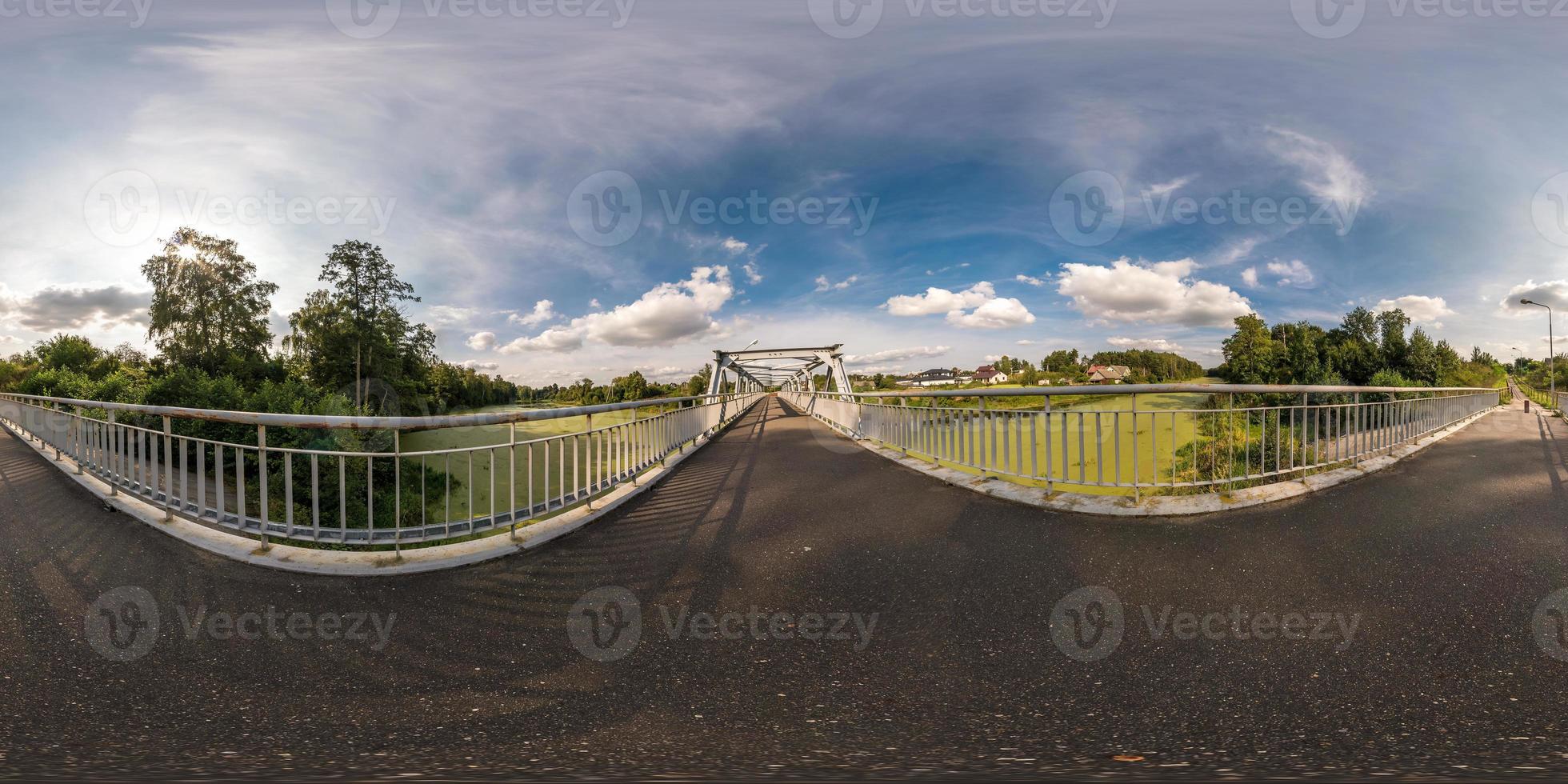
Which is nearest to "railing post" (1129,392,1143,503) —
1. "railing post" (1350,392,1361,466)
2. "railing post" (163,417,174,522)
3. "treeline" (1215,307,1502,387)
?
"railing post" (1350,392,1361,466)

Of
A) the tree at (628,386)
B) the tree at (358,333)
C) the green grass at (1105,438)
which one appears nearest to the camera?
the green grass at (1105,438)

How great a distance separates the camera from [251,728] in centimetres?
231

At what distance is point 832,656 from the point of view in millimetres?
2748

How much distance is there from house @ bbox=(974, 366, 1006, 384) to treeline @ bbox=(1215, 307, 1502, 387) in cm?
2487

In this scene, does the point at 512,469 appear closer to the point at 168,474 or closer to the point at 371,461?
the point at 371,461

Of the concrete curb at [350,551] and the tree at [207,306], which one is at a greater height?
the tree at [207,306]

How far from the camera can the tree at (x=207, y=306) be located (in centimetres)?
3684

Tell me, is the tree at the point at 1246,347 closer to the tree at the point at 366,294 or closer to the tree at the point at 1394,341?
the tree at the point at 1394,341

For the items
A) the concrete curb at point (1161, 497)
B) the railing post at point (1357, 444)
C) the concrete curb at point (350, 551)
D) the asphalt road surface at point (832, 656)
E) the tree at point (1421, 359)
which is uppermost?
the tree at point (1421, 359)

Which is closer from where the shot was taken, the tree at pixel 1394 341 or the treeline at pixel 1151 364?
the tree at pixel 1394 341

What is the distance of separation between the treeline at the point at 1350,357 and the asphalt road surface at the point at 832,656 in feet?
124

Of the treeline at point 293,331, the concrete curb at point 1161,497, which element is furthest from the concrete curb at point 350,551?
the treeline at point 293,331

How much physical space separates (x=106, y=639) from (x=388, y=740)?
73.5 inches

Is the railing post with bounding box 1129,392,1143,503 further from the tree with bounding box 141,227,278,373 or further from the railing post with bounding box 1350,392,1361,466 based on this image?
the tree with bounding box 141,227,278,373
